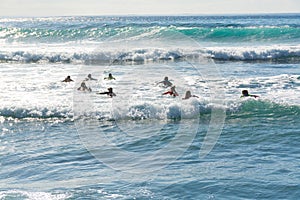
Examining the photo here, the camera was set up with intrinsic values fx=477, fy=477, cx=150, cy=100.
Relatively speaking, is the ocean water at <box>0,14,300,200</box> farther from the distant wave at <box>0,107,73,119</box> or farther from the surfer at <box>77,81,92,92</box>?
the surfer at <box>77,81,92,92</box>

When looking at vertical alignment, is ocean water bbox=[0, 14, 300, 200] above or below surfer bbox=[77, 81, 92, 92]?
below

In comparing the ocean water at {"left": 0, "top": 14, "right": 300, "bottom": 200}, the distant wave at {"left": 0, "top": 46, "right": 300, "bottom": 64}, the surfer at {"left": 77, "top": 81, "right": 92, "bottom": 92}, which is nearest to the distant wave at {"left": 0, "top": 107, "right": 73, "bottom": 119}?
the ocean water at {"left": 0, "top": 14, "right": 300, "bottom": 200}

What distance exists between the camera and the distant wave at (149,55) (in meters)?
37.3

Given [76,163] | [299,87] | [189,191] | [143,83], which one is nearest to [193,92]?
[143,83]

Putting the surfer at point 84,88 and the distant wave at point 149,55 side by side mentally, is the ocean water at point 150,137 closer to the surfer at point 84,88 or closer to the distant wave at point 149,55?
the surfer at point 84,88

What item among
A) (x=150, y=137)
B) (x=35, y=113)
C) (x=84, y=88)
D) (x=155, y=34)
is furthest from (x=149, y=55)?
(x=150, y=137)

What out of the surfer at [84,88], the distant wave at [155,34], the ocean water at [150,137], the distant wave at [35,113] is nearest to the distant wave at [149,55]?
the ocean water at [150,137]

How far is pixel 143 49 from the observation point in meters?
40.3

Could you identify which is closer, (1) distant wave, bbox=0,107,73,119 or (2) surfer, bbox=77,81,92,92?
(1) distant wave, bbox=0,107,73,119

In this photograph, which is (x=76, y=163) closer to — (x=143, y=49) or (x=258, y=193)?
(x=258, y=193)

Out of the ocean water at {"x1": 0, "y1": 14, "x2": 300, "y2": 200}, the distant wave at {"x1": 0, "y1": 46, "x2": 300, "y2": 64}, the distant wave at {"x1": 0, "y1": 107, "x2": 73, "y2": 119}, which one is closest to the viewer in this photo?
the ocean water at {"x1": 0, "y1": 14, "x2": 300, "y2": 200}

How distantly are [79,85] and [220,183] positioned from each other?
1293 centimetres

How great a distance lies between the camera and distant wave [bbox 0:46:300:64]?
122 feet

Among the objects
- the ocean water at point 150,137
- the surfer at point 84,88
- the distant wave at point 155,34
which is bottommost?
the ocean water at point 150,137
